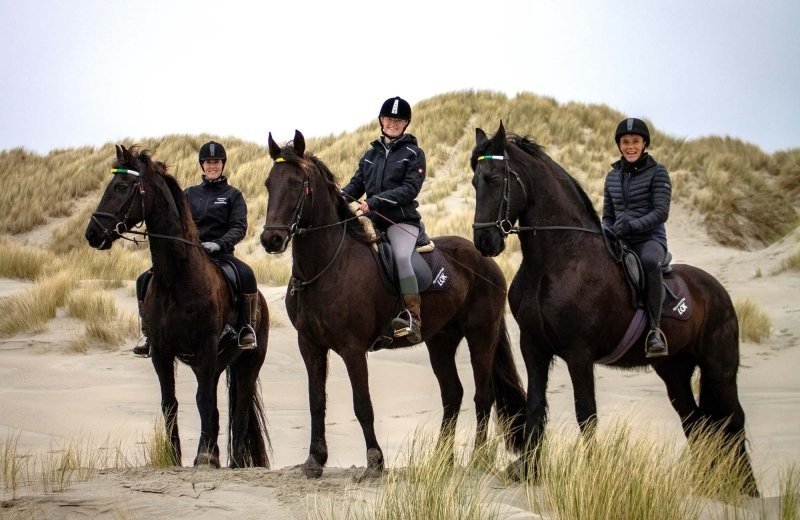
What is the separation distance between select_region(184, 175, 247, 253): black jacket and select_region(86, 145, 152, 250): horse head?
1134mm

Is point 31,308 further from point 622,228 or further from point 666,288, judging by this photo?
point 666,288

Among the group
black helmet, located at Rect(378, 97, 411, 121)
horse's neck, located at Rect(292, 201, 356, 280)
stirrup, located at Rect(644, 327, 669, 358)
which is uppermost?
black helmet, located at Rect(378, 97, 411, 121)

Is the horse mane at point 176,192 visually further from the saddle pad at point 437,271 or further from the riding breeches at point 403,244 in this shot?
the saddle pad at point 437,271

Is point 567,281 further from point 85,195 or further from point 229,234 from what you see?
point 85,195

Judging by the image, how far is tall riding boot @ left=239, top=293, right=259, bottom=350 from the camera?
794cm

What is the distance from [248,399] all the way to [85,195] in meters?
25.8

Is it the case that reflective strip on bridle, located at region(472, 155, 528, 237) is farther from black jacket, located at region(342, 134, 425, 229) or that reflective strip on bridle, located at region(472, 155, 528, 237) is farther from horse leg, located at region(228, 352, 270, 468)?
horse leg, located at region(228, 352, 270, 468)

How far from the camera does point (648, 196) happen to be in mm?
6797

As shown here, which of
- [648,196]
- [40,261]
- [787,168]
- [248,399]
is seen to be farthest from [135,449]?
[787,168]

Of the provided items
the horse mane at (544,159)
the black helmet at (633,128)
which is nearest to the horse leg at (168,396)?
the horse mane at (544,159)

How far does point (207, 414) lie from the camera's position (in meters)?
7.25

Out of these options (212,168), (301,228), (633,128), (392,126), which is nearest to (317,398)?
(301,228)

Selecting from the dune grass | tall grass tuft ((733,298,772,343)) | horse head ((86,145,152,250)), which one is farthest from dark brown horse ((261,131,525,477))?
tall grass tuft ((733,298,772,343))

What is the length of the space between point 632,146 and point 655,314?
1398 mm
